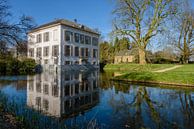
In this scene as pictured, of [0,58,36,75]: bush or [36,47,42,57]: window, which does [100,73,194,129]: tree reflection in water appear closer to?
[0,58,36,75]: bush

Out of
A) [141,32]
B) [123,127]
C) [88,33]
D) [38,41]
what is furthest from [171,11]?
[38,41]

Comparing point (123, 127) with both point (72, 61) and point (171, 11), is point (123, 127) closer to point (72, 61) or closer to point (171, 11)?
point (171, 11)

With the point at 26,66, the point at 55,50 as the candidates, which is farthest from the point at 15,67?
the point at 55,50

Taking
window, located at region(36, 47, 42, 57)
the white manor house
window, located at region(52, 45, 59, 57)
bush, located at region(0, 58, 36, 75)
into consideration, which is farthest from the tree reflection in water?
window, located at region(36, 47, 42, 57)

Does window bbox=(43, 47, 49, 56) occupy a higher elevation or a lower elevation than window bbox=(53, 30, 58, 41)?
lower

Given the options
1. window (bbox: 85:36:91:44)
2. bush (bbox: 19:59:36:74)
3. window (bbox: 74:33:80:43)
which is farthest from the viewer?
window (bbox: 85:36:91:44)

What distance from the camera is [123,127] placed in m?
5.75

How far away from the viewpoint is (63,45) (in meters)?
39.6

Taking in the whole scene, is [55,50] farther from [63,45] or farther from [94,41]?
[94,41]

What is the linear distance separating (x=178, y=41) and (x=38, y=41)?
32.0 meters

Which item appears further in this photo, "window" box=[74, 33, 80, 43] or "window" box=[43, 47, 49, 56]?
"window" box=[74, 33, 80, 43]

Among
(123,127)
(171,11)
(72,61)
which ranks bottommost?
(123,127)

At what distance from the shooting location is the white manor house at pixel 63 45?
39.4m

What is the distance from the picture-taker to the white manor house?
3938 centimetres
